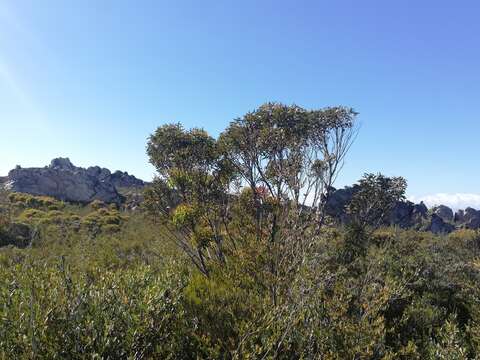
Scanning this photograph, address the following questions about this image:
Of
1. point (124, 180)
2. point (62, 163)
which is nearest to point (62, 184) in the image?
point (62, 163)

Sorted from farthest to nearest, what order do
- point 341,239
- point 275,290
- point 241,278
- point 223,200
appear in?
point 341,239, point 223,200, point 241,278, point 275,290

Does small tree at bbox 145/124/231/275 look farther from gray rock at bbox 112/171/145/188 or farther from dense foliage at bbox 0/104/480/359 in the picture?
gray rock at bbox 112/171/145/188

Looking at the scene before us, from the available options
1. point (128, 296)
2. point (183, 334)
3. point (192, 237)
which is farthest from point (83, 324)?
point (192, 237)

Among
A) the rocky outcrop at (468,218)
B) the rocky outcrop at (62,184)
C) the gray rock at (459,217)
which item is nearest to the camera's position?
the rocky outcrop at (62,184)

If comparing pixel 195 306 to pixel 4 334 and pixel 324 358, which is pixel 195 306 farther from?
pixel 4 334

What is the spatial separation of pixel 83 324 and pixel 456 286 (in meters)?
15.8

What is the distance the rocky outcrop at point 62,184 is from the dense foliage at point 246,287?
48.6 metres

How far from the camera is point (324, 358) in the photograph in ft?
17.2

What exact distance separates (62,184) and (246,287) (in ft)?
217

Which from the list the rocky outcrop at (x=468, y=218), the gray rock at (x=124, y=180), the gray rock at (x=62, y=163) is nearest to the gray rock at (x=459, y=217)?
the rocky outcrop at (x=468, y=218)

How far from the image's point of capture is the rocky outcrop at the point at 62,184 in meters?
61.9

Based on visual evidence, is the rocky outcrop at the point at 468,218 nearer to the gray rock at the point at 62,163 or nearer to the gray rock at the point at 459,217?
the gray rock at the point at 459,217

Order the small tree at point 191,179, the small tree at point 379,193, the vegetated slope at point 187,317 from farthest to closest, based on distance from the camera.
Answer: the small tree at point 379,193
the small tree at point 191,179
the vegetated slope at point 187,317

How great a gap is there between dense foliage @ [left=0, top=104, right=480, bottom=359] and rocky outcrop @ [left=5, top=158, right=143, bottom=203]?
4860 cm
